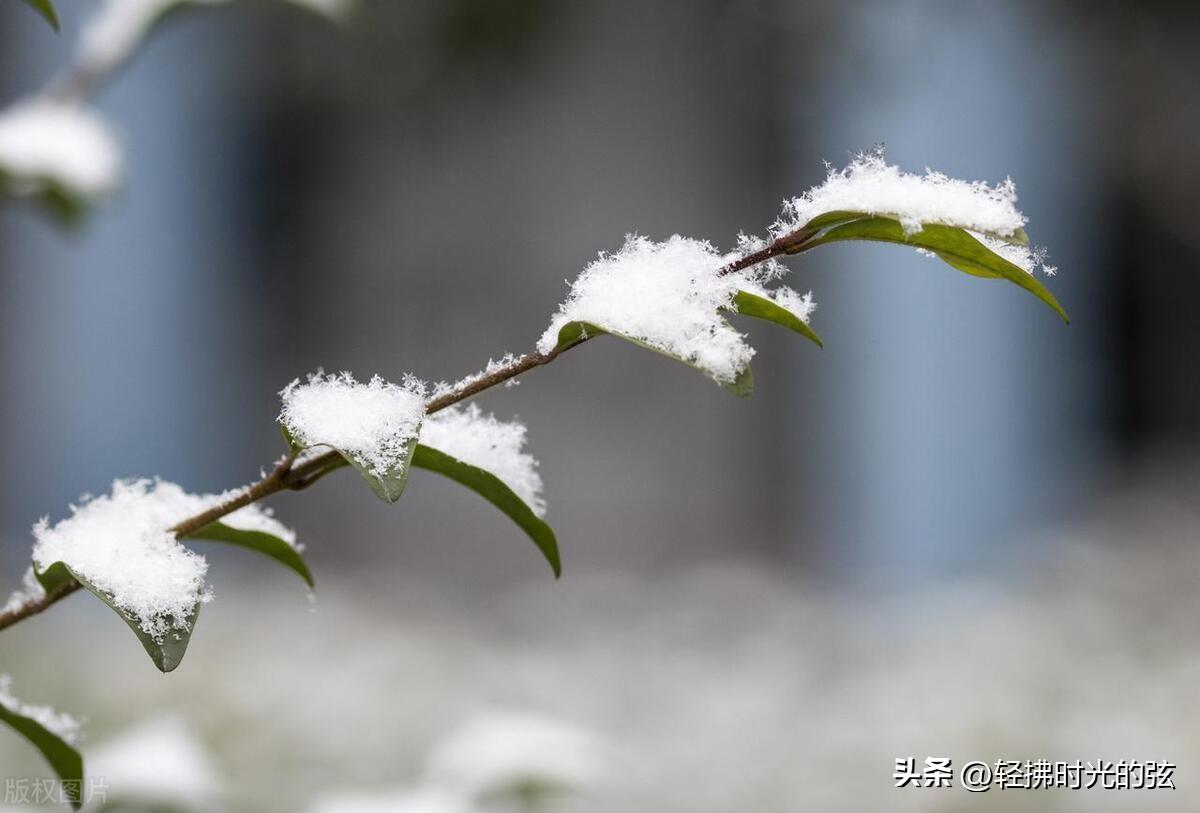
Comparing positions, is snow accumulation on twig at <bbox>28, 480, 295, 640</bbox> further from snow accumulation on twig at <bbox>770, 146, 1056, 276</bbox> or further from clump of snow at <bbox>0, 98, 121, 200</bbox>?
clump of snow at <bbox>0, 98, 121, 200</bbox>

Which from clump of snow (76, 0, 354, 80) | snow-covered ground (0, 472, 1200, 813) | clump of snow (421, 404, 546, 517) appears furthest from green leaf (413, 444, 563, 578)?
snow-covered ground (0, 472, 1200, 813)

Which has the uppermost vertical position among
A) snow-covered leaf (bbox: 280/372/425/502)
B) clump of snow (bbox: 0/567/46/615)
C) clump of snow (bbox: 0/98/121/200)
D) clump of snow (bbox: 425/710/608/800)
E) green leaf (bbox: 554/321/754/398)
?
clump of snow (bbox: 0/98/121/200)

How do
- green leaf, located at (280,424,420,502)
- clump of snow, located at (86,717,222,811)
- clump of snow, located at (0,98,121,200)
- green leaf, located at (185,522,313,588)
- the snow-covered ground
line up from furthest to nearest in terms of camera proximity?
the snow-covered ground
clump of snow, located at (0,98,121,200)
clump of snow, located at (86,717,222,811)
green leaf, located at (185,522,313,588)
green leaf, located at (280,424,420,502)

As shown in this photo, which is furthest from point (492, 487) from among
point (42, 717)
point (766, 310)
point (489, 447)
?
point (42, 717)

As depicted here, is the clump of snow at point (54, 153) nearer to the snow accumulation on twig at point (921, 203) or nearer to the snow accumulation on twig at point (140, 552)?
the snow accumulation on twig at point (140, 552)

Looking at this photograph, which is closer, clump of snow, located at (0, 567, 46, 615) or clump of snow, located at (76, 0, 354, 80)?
clump of snow, located at (0, 567, 46, 615)
